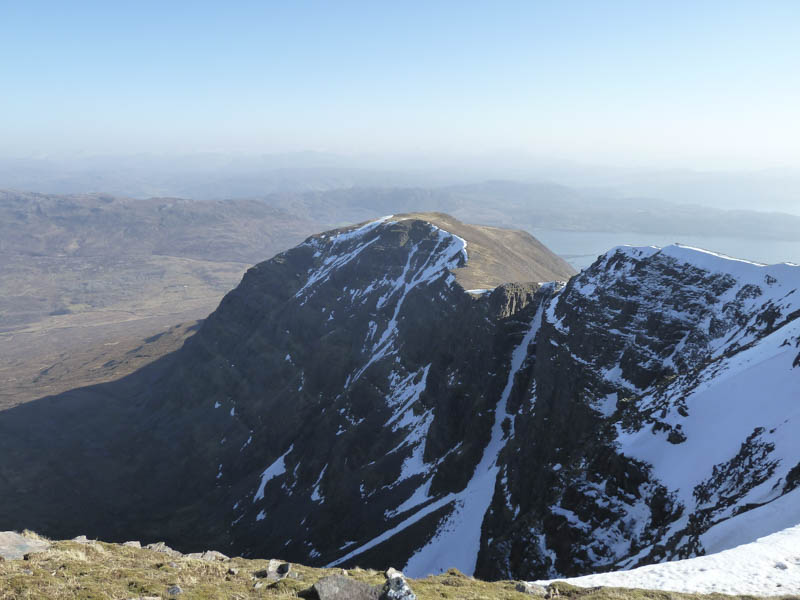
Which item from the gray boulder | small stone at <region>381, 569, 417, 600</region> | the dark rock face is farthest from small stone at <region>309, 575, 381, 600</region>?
the dark rock face

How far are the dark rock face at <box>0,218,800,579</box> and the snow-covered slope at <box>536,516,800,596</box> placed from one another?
20.2 feet

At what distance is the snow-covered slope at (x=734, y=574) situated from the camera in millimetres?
21484

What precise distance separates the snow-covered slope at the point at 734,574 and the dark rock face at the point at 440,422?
6155 millimetres

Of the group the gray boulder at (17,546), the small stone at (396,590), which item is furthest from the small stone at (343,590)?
the gray boulder at (17,546)

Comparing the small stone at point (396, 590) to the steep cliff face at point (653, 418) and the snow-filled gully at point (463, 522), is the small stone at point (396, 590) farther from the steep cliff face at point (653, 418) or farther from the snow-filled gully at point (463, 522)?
the snow-filled gully at point (463, 522)

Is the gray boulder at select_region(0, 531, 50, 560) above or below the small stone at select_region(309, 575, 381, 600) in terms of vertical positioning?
below

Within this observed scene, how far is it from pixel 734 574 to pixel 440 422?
6583cm

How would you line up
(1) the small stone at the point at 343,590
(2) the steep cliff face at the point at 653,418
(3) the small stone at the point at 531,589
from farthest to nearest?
(2) the steep cliff face at the point at 653,418
(3) the small stone at the point at 531,589
(1) the small stone at the point at 343,590

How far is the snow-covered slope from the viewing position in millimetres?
21484

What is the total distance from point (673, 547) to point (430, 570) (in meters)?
36.3

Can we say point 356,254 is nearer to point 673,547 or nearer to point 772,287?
point 772,287

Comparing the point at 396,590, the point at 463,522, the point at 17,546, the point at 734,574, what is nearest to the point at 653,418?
the point at 734,574

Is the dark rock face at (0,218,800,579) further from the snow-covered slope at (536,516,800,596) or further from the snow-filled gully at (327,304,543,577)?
the snow-covered slope at (536,516,800,596)

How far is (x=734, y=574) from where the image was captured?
22.6 meters
